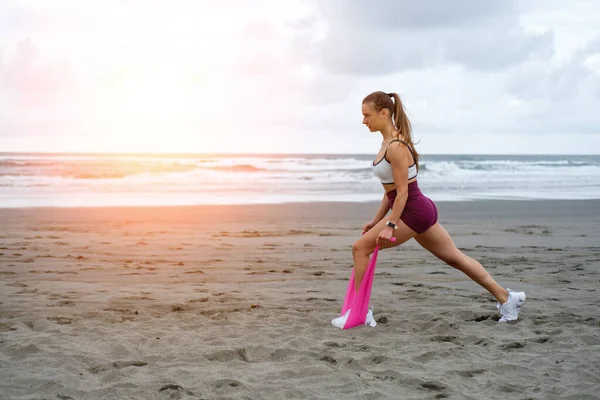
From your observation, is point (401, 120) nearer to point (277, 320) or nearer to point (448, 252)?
point (448, 252)

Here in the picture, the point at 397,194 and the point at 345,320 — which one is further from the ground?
the point at 397,194

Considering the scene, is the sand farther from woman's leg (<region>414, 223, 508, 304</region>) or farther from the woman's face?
the woman's face

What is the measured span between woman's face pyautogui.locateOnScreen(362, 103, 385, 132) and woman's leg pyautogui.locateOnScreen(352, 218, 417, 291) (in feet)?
2.38

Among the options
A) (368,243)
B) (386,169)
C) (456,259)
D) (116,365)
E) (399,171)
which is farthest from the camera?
(456,259)

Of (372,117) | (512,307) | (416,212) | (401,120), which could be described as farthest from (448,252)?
(372,117)

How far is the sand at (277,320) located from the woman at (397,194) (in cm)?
63

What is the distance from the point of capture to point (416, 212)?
16.4 ft

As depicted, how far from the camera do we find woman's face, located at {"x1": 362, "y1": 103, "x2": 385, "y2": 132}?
501cm

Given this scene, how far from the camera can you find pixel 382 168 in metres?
4.99

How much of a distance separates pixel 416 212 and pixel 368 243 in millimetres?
437

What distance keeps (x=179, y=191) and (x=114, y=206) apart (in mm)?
5840

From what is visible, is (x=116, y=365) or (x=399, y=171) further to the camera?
(x=399, y=171)

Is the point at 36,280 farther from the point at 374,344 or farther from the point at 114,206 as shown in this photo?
the point at 114,206

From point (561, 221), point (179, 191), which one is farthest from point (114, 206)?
point (561, 221)
